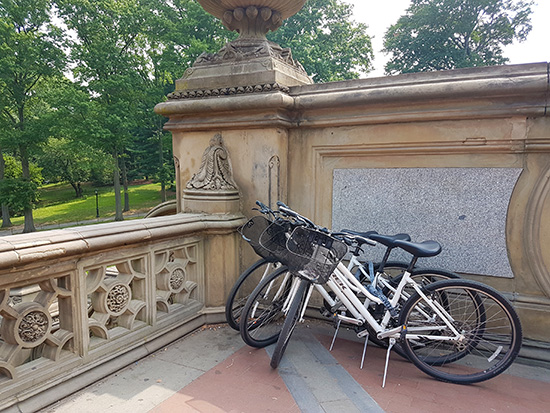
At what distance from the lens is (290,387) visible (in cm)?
259

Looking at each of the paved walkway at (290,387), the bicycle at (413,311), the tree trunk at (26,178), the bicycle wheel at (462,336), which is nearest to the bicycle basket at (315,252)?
the bicycle at (413,311)

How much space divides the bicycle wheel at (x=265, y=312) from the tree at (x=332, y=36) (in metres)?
20.0

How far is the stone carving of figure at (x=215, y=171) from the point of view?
3727 millimetres

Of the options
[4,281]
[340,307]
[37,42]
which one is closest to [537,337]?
[340,307]

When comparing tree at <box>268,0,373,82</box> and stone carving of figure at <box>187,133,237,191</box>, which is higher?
tree at <box>268,0,373,82</box>

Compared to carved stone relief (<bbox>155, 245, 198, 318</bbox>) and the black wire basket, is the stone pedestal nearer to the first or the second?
carved stone relief (<bbox>155, 245, 198, 318</bbox>)

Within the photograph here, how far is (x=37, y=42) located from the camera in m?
18.7

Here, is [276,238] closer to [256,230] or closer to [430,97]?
[256,230]

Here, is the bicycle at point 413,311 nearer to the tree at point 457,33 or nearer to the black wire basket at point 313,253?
the black wire basket at point 313,253

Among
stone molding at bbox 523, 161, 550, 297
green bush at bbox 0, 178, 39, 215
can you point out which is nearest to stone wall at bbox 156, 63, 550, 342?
stone molding at bbox 523, 161, 550, 297

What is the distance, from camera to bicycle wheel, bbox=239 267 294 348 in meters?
3.00

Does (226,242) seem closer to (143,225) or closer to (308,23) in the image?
(143,225)

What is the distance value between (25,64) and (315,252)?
2197 cm

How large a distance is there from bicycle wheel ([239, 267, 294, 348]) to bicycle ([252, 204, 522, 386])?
176mm
